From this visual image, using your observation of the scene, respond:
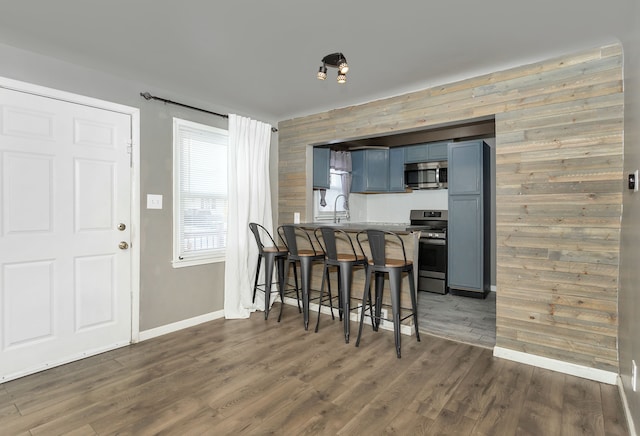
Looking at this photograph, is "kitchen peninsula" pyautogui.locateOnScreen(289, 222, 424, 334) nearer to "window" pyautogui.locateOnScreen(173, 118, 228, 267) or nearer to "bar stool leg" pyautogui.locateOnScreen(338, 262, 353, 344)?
"bar stool leg" pyautogui.locateOnScreen(338, 262, 353, 344)

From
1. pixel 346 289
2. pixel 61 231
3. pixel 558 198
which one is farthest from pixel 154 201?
pixel 558 198

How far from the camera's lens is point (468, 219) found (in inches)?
189

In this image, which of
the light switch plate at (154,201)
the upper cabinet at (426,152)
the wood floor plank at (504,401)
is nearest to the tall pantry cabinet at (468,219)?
the upper cabinet at (426,152)

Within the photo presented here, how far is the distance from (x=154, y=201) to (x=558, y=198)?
352 cm

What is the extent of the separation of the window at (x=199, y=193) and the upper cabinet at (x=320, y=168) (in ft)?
4.09

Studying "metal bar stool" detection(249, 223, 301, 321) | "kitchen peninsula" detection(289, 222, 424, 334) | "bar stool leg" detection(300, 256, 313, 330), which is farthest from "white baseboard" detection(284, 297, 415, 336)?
"bar stool leg" detection(300, 256, 313, 330)

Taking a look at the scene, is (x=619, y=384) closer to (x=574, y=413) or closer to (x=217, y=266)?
(x=574, y=413)

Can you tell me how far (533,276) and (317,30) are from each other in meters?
2.46

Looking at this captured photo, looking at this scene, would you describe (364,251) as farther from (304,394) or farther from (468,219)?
(468,219)

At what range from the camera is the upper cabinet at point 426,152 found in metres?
5.21

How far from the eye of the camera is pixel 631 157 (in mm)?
2072

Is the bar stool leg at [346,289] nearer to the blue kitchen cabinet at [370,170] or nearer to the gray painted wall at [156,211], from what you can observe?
the gray painted wall at [156,211]

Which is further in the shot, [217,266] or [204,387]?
[217,266]

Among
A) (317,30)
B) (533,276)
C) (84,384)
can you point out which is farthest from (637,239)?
(84,384)
